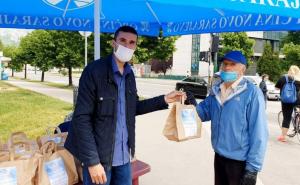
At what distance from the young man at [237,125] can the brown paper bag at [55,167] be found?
4.67ft

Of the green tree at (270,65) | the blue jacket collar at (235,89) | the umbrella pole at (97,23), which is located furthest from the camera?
the green tree at (270,65)

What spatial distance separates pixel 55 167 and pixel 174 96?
128 cm

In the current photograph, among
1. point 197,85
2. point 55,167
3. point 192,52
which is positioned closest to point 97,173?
point 55,167

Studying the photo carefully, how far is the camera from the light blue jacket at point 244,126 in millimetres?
3391

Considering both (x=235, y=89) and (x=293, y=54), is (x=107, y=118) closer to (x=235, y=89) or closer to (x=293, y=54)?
(x=235, y=89)

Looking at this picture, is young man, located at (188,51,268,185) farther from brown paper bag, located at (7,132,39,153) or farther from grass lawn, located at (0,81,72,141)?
grass lawn, located at (0,81,72,141)

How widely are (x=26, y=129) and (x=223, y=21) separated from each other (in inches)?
280

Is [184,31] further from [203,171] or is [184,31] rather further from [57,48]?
[57,48]

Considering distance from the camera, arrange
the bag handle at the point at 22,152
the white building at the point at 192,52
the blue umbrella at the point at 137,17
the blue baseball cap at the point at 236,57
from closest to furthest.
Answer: the bag handle at the point at 22,152 < the blue baseball cap at the point at 236,57 < the blue umbrella at the point at 137,17 < the white building at the point at 192,52

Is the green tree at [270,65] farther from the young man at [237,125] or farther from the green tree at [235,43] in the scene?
the young man at [237,125]

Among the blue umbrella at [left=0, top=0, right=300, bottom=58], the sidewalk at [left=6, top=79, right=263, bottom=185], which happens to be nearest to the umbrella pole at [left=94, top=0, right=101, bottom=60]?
the blue umbrella at [left=0, top=0, right=300, bottom=58]

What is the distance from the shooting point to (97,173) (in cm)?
284

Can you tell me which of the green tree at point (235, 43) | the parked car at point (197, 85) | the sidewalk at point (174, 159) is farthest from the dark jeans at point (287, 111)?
the green tree at point (235, 43)

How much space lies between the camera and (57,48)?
104 ft
